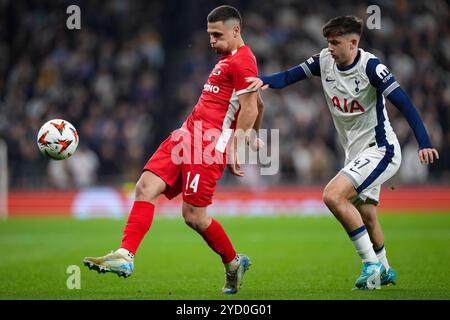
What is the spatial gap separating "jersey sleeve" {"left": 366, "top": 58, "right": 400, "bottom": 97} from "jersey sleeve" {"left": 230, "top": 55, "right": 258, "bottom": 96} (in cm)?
99

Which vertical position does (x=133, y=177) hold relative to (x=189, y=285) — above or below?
above

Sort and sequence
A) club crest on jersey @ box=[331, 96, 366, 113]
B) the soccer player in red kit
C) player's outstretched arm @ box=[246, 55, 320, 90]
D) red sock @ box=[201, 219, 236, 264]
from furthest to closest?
player's outstretched arm @ box=[246, 55, 320, 90]
club crest on jersey @ box=[331, 96, 366, 113]
red sock @ box=[201, 219, 236, 264]
the soccer player in red kit

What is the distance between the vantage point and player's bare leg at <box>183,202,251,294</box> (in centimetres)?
693

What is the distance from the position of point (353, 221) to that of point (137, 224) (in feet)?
6.01

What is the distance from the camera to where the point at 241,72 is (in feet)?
22.6

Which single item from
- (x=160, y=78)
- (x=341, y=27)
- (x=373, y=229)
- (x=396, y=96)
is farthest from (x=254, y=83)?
(x=160, y=78)

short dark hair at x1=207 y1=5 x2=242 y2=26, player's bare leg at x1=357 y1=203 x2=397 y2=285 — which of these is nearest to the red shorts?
short dark hair at x1=207 y1=5 x2=242 y2=26

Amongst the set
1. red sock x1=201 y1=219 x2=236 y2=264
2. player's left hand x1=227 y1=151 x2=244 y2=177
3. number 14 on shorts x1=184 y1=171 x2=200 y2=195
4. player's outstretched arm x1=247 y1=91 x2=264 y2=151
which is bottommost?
red sock x1=201 y1=219 x2=236 y2=264

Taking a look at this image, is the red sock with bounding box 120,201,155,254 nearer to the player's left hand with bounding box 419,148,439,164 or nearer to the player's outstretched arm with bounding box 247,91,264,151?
the player's outstretched arm with bounding box 247,91,264,151
